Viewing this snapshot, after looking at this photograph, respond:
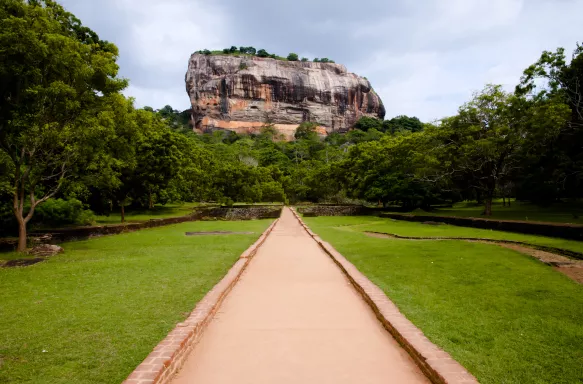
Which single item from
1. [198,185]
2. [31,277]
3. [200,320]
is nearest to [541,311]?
[200,320]

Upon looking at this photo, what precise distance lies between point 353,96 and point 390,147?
3648 inches

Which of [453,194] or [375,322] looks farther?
[453,194]

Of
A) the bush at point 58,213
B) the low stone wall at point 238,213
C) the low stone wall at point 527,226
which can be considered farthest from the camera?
the low stone wall at point 238,213

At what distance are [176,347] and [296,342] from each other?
4.35ft

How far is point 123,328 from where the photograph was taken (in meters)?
4.44

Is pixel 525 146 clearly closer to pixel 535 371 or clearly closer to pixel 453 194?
pixel 453 194

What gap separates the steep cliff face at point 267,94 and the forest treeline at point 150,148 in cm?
6633

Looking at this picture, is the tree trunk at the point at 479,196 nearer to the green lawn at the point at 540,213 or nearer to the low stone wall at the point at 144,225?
the green lawn at the point at 540,213

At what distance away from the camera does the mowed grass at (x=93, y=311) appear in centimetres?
349

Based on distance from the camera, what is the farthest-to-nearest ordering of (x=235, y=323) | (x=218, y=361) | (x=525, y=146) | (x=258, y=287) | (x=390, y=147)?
(x=390, y=147), (x=525, y=146), (x=258, y=287), (x=235, y=323), (x=218, y=361)

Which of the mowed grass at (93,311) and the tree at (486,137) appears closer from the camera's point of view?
the mowed grass at (93,311)

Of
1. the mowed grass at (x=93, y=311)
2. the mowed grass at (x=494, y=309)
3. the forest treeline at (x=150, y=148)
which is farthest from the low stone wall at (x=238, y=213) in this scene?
the mowed grass at (x=494, y=309)

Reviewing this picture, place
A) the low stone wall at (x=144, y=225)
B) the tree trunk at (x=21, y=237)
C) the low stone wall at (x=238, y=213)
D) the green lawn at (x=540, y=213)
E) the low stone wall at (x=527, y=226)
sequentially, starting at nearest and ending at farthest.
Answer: the tree trunk at (x=21, y=237) < the low stone wall at (x=527, y=226) < the low stone wall at (x=144, y=225) < the green lawn at (x=540, y=213) < the low stone wall at (x=238, y=213)

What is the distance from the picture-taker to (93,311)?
5145 mm
